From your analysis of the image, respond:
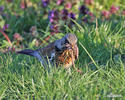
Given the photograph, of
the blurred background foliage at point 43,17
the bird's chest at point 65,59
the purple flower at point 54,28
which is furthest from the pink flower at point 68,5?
the bird's chest at point 65,59

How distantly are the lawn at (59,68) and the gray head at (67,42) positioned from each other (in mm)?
182

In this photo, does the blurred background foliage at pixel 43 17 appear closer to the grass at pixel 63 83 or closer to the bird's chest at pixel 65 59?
the bird's chest at pixel 65 59

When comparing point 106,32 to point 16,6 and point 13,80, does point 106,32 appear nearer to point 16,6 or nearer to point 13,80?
point 13,80

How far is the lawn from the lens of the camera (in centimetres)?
355

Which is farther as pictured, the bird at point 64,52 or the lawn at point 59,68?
the bird at point 64,52

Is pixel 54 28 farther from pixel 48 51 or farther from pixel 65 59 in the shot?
pixel 65 59

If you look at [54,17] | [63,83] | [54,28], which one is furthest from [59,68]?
[54,17]

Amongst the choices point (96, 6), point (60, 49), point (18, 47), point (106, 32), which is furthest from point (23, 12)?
point (60, 49)

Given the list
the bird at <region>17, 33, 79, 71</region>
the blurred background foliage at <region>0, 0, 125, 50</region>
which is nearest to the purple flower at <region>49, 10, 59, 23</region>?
the blurred background foliage at <region>0, 0, 125, 50</region>

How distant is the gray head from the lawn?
182 millimetres

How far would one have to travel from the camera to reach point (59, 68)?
4258 millimetres

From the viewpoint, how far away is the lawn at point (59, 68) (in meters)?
3.55

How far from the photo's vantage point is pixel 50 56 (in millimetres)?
4562

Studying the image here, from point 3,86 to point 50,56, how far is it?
3.31ft
